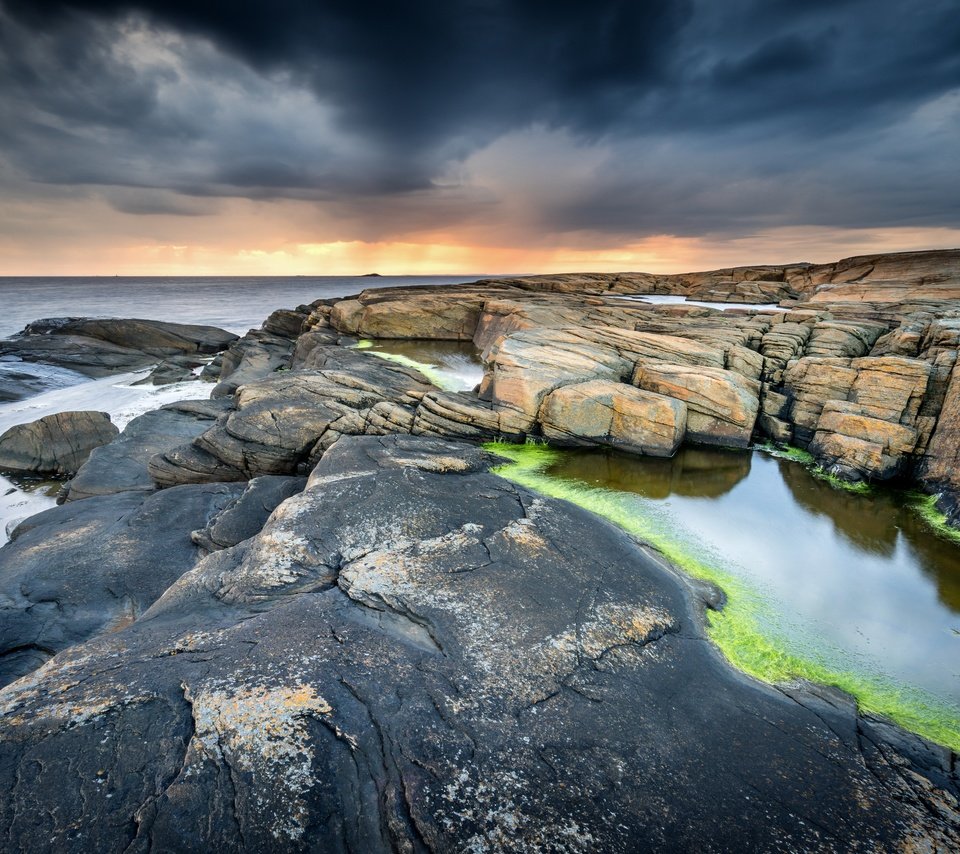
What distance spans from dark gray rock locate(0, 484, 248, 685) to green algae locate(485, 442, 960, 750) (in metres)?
9.67

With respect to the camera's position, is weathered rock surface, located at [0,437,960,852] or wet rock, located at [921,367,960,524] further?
wet rock, located at [921,367,960,524]

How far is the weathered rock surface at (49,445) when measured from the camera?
54.6ft

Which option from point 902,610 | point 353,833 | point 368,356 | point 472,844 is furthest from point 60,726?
point 368,356

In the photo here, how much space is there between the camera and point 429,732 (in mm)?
4426

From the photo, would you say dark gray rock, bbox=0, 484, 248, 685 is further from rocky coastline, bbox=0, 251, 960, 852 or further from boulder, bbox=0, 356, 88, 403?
boulder, bbox=0, 356, 88, 403

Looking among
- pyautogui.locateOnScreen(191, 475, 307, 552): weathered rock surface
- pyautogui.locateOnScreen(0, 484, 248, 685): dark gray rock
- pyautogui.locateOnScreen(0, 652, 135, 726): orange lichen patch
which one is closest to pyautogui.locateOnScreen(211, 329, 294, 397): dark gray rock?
pyautogui.locateOnScreen(0, 484, 248, 685): dark gray rock

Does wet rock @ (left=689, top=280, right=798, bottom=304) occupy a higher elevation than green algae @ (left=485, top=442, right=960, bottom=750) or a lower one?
higher

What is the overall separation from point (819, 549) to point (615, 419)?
663 centimetres

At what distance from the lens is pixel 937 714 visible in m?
6.06

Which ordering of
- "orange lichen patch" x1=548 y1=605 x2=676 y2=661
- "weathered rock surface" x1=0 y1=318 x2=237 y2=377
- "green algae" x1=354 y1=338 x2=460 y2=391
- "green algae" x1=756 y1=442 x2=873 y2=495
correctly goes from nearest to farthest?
1. "orange lichen patch" x1=548 y1=605 x2=676 y2=661
2. "green algae" x1=756 y1=442 x2=873 y2=495
3. "green algae" x1=354 y1=338 x2=460 y2=391
4. "weathered rock surface" x1=0 y1=318 x2=237 y2=377

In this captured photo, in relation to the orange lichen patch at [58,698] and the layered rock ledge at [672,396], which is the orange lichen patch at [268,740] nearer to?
the orange lichen patch at [58,698]

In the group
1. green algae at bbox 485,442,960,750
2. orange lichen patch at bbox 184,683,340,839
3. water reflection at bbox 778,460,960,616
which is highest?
orange lichen patch at bbox 184,683,340,839

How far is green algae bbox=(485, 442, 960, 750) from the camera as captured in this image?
5969 millimetres

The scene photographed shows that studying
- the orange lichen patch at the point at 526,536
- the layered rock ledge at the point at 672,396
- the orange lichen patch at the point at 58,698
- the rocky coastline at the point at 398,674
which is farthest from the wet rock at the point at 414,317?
the orange lichen patch at the point at 58,698
